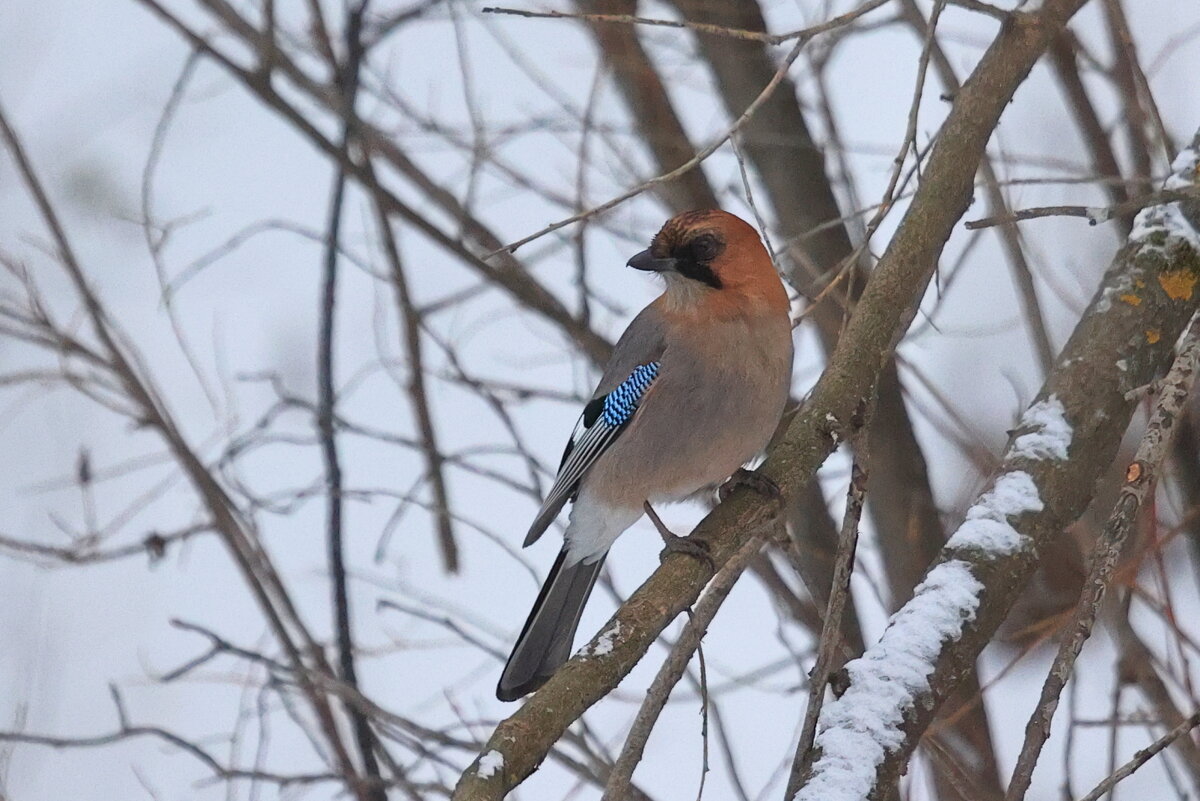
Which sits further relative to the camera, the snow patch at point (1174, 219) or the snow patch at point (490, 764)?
the snow patch at point (1174, 219)

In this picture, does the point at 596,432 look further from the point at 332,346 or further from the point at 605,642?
the point at 605,642

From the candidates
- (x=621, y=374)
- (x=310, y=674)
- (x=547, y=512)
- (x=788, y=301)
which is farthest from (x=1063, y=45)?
(x=310, y=674)

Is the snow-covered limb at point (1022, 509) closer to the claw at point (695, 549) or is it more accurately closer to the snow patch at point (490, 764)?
the claw at point (695, 549)

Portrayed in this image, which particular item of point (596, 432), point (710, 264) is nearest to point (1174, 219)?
point (710, 264)

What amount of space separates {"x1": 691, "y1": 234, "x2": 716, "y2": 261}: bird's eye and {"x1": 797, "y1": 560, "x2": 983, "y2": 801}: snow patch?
3.82 feet

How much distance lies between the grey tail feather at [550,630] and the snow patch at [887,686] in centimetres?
104

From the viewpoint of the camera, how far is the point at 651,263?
345 centimetres

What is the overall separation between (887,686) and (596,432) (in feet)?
4.63

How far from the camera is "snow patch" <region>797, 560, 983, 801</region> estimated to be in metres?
2.17

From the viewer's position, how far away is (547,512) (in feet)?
11.5

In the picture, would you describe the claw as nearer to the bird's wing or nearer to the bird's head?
the bird's wing

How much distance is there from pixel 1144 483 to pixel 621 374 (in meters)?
1.63

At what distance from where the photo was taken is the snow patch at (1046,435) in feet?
8.97

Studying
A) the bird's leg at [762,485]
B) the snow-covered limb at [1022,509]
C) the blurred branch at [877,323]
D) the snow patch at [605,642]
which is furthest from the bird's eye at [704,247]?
the snow patch at [605,642]
